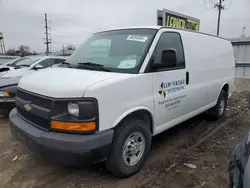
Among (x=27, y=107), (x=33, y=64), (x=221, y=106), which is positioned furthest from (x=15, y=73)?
(x=221, y=106)

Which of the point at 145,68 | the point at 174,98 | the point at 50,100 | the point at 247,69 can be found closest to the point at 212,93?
the point at 174,98

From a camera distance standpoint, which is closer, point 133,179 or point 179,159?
point 133,179

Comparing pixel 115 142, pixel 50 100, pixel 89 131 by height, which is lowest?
pixel 115 142

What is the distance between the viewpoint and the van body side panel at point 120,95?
243 centimetres

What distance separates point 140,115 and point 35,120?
1441 millimetres

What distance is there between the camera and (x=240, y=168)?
1752 mm

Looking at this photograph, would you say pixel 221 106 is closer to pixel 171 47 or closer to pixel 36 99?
pixel 171 47

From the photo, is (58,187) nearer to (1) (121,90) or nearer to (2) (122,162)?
(2) (122,162)

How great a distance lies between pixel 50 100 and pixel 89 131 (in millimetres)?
592

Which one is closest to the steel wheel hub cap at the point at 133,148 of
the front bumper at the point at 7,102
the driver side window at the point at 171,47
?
the driver side window at the point at 171,47

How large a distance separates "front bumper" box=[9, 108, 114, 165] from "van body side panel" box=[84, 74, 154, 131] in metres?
0.16

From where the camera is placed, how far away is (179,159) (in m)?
3.48

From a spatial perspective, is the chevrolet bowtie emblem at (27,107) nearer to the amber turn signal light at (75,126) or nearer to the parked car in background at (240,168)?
the amber turn signal light at (75,126)

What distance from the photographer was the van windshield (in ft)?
9.85
